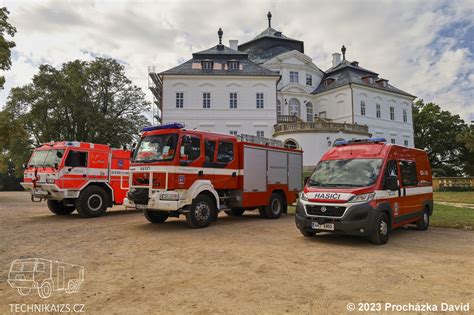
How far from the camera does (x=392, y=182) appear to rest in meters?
8.50

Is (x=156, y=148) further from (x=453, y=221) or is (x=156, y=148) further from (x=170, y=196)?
(x=453, y=221)

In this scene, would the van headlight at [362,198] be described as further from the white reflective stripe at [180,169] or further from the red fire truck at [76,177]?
the red fire truck at [76,177]

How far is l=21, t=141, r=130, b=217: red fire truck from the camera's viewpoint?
41.9 ft

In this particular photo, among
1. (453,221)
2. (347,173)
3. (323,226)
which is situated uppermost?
(347,173)

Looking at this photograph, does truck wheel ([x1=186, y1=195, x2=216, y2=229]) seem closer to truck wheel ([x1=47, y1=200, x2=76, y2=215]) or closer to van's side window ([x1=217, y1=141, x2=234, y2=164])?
van's side window ([x1=217, y1=141, x2=234, y2=164])

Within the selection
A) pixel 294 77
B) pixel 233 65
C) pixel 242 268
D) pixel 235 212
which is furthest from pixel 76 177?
pixel 294 77

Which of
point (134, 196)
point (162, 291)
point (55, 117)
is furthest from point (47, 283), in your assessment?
point (55, 117)

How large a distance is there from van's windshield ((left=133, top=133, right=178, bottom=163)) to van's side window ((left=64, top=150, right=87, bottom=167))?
384 centimetres

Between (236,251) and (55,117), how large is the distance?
38.2 metres

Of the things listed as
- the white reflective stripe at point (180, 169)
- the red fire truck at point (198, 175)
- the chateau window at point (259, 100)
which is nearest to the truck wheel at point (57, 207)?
the red fire truck at point (198, 175)

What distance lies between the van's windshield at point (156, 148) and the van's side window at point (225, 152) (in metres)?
1.80

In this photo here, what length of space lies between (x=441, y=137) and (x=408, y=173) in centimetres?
5383

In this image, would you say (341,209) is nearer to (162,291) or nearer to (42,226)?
(162,291)

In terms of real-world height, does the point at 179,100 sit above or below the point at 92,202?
above
